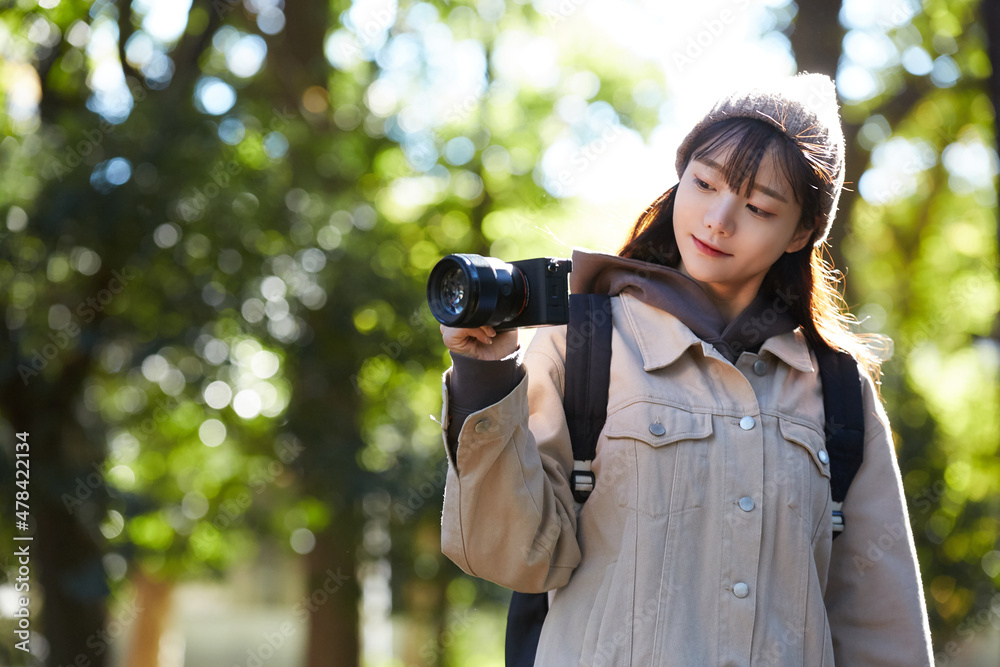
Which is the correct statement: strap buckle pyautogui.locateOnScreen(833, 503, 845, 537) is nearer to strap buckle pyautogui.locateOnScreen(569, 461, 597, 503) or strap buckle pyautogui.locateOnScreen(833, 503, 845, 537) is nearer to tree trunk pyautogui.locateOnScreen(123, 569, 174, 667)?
strap buckle pyautogui.locateOnScreen(569, 461, 597, 503)

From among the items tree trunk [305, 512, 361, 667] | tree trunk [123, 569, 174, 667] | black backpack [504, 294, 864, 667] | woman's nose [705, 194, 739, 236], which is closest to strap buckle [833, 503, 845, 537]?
black backpack [504, 294, 864, 667]

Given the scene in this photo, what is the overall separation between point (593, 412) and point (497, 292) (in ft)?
1.58

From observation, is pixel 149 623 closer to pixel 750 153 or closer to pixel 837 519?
pixel 837 519

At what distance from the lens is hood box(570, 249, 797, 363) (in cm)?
216

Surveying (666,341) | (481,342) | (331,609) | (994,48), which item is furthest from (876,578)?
(331,609)

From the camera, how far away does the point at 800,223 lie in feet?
7.47

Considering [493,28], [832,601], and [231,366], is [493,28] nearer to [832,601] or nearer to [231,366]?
[231,366]

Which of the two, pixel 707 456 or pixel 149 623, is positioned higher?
pixel 707 456

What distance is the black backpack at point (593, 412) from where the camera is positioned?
203 cm

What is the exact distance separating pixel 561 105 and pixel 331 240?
4.97 m

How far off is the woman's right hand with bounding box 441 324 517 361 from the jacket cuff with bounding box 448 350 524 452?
0.01m

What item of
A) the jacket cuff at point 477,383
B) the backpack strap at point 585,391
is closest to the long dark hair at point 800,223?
the backpack strap at point 585,391

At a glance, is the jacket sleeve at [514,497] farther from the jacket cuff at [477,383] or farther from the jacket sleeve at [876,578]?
the jacket sleeve at [876,578]

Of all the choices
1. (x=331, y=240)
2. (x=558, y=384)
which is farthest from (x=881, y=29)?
(x=558, y=384)
